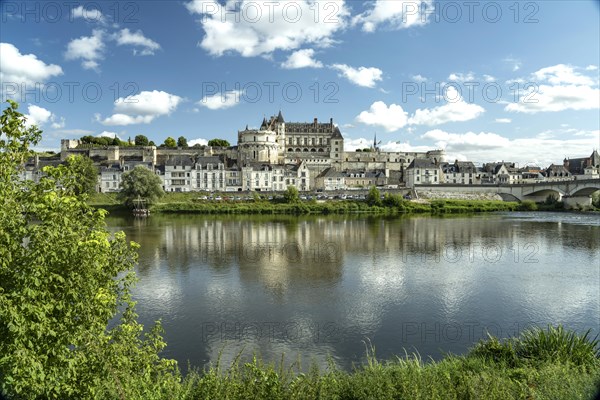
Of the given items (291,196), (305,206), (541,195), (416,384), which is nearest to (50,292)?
(416,384)

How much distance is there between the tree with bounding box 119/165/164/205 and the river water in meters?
21.0

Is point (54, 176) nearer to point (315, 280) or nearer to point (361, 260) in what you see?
point (315, 280)

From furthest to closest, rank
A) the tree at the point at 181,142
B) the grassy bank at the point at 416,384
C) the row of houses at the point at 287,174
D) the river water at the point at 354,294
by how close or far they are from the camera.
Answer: the tree at the point at 181,142 < the row of houses at the point at 287,174 < the river water at the point at 354,294 < the grassy bank at the point at 416,384

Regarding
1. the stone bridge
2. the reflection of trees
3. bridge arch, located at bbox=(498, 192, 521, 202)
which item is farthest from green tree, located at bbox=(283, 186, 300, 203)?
bridge arch, located at bbox=(498, 192, 521, 202)

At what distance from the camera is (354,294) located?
13594mm

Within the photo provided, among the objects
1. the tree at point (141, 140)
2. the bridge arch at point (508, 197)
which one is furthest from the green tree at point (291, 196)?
the tree at point (141, 140)

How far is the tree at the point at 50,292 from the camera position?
3975 mm

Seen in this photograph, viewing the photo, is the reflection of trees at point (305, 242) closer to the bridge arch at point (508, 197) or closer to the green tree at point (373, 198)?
the green tree at point (373, 198)

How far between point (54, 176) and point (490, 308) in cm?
1173

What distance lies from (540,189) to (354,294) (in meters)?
52.4

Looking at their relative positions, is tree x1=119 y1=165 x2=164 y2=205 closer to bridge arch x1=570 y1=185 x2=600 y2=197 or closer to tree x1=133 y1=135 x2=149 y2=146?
tree x1=133 y1=135 x2=149 y2=146

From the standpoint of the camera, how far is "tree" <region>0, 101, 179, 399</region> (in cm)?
397

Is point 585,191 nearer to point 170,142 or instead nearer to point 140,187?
point 140,187

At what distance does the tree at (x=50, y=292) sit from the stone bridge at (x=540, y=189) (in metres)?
55.9
